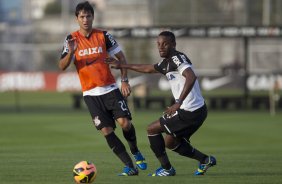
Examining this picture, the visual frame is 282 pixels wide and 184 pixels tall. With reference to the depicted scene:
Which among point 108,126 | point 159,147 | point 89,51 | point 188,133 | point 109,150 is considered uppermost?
point 89,51

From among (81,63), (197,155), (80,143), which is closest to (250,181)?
(197,155)

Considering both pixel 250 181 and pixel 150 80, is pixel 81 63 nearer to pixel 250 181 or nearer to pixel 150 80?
pixel 250 181

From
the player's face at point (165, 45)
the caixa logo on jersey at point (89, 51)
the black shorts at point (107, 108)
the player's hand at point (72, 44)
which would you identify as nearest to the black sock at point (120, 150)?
the black shorts at point (107, 108)

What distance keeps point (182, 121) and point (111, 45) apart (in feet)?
5.73

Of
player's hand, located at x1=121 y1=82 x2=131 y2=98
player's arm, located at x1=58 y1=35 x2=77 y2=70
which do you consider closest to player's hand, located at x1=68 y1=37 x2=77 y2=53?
player's arm, located at x1=58 y1=35 x2=77 y2=70

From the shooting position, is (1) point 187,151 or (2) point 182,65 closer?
(2) point 182,65

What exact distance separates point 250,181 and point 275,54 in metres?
34.0

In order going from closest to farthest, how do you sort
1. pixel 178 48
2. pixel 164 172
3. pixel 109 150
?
pixel 164 172 < pixel 109 150 < pixel 178 48

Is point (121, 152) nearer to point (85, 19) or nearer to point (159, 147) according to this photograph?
point (159, 147)

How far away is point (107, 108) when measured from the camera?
46.6ft

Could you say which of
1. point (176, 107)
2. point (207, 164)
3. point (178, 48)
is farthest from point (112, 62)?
point (178, 48)

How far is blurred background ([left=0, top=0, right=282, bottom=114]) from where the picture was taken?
39688 mm

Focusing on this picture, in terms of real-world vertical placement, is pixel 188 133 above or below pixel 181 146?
above

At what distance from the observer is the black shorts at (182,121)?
13.8 meters
